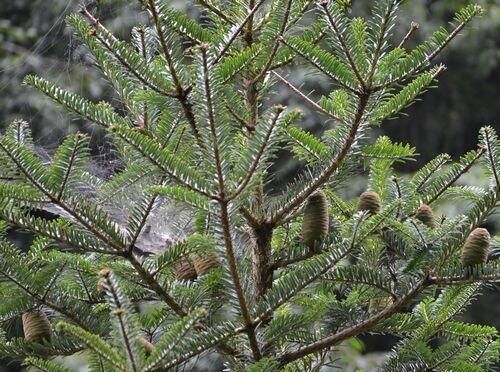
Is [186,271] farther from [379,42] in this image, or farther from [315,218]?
[379,42]

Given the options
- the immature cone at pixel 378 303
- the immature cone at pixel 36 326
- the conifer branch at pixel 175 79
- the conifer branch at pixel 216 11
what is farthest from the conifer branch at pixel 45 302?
the conifer branch at pixel 216 11

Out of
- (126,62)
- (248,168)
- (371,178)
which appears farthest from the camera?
(371,178)

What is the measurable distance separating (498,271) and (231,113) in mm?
410

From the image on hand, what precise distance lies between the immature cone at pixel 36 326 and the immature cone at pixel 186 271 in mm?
226

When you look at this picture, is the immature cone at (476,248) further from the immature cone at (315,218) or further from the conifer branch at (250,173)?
the conifer branch at (250,173)

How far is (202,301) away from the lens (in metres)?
1.12

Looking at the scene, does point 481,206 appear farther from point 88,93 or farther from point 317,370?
point 88,93

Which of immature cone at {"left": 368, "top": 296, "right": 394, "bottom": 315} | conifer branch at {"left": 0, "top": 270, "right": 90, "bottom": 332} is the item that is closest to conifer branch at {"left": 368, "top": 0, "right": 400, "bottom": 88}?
immature cone at {"left": 368, "top": 296, "right": 394, "bottom": 315}

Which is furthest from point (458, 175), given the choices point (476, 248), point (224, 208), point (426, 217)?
point (224, 208)

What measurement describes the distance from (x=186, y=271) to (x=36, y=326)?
0.25 meters

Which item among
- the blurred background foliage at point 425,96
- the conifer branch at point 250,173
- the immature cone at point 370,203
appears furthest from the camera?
the blurred background foliage at point 425,96

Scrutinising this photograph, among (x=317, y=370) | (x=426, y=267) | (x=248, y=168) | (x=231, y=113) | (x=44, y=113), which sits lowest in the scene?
(x=317, y=370)

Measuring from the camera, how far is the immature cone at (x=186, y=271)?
50.4 inches

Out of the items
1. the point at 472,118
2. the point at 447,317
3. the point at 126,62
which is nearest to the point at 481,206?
the point at 447,317
